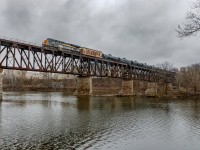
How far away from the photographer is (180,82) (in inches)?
5022

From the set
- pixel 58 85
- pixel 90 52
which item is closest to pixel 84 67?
pixel 90 52

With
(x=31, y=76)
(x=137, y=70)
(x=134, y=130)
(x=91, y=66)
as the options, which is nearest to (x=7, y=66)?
(x=91, y=66)

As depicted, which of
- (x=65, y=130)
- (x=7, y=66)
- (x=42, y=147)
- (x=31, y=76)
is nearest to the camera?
(x=42, y=147)

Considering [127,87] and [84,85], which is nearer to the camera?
[84,85]

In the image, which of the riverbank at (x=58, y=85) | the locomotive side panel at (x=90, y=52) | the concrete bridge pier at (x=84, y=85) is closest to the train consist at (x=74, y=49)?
the locomotive side panel at (x=90, y=52)

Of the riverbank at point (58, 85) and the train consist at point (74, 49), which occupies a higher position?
the train consist at point (74, 49)

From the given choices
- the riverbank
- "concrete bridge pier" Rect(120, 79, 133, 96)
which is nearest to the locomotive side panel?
"concrete bridge pier" Rect(120, 79, 133, 96)

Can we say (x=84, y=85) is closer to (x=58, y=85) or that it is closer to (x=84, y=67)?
(x=84, y=67)

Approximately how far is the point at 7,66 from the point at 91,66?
123ft

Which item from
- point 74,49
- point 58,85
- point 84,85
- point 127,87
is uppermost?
point 74,49

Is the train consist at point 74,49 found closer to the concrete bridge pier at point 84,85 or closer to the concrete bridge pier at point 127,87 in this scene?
the concrete bridge pier at point 84,85

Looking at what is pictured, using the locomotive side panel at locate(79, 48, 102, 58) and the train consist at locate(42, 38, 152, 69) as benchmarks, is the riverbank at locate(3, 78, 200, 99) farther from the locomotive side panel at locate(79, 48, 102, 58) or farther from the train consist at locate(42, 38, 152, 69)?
the locomotive side panel at locate(79, 48, 102, 58)

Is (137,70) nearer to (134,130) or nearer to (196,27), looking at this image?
(134,130)

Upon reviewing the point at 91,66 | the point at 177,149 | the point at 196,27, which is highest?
the point at 91,66
